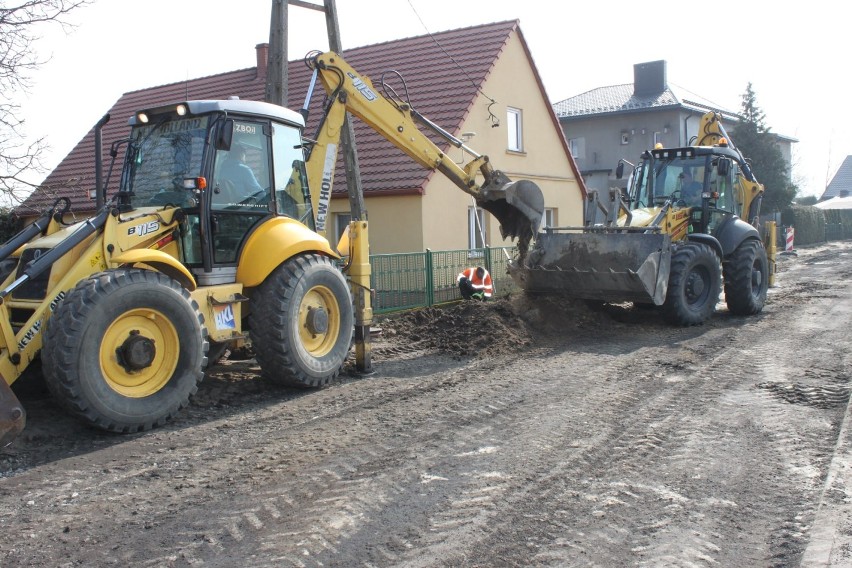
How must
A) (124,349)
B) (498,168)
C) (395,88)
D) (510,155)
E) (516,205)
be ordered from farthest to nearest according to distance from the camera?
(510,155), (498,168), (395,88), (516,205), (124,349)

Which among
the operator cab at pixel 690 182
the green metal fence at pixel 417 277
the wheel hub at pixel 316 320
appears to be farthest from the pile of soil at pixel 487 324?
the operator cab at pixel 690 182

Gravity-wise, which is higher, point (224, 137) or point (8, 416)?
point (224, 137)

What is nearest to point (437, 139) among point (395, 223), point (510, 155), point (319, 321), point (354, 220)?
point (395, 223)

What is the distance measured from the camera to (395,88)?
59.0 ft

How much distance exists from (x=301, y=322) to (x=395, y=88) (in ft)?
37.3

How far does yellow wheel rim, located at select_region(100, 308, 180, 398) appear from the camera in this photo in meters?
6.00

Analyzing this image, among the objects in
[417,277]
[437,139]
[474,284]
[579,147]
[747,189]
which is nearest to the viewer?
[417,277]

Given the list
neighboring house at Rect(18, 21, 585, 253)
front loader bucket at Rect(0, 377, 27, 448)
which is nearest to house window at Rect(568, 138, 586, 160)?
neighboring house at Rect(18, 21, 585, 253)

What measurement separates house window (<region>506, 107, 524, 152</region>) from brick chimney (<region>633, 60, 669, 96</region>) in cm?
2096

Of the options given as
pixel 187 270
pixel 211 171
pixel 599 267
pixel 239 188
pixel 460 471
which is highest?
pixel 211 171

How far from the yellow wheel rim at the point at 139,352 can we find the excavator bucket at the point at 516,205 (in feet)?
16.1

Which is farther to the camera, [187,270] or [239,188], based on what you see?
[239,188]

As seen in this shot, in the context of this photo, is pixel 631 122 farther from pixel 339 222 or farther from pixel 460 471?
pixel 460 471

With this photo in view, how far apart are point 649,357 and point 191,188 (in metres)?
5.37
